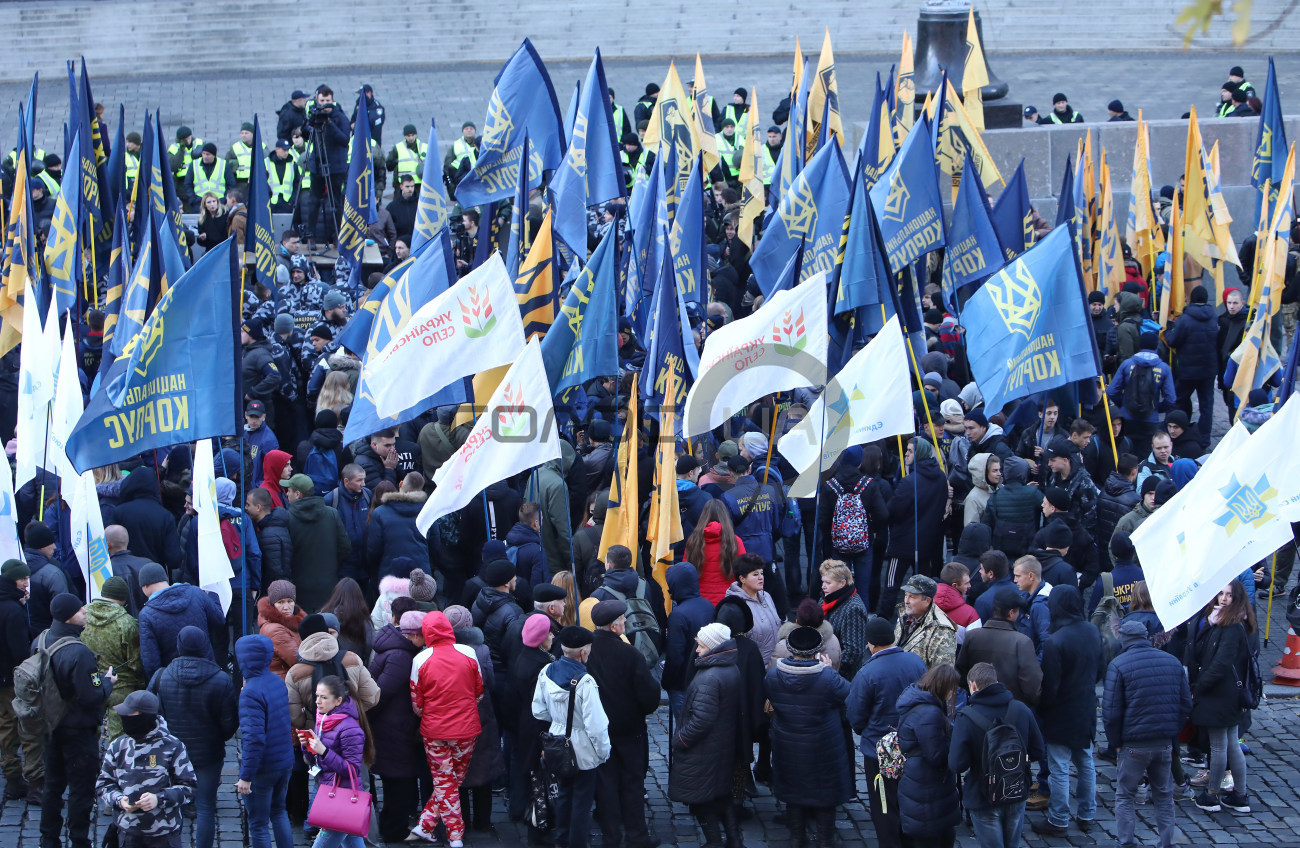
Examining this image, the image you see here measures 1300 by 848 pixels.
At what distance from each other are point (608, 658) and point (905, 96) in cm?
1064

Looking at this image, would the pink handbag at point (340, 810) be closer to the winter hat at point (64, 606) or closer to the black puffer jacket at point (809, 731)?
the winter hat at point (64, 606)

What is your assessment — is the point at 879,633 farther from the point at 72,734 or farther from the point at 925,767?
the point at 72,734

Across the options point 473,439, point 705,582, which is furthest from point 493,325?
point 705,582

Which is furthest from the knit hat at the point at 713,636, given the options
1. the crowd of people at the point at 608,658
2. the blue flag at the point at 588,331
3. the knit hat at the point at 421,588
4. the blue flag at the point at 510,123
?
the blue flag at the point at 510,123

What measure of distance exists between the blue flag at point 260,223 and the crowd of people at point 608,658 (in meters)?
3.37

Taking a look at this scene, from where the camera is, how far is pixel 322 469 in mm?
11984

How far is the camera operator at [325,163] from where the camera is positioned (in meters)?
19.8

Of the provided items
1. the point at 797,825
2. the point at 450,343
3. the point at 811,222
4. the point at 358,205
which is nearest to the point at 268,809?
the point at 797,825

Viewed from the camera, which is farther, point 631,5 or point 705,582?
point 631,5

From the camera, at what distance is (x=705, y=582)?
10320mm

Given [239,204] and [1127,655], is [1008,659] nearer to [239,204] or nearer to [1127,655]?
[1127,655]

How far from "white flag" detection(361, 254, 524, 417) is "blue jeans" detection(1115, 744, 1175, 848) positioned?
14.6ft

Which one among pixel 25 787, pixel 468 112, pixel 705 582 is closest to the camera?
pixel 25 787

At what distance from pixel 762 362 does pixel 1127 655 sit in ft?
10.5
